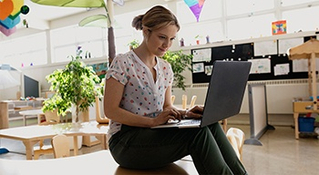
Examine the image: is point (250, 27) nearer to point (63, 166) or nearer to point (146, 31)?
point (146, 31)

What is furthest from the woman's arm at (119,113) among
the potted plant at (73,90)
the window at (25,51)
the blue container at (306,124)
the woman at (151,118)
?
the window at (25,51)

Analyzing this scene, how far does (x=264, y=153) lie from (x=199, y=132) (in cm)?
274

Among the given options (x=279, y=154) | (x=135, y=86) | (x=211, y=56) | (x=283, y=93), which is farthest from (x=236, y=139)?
(x=211, y=56)

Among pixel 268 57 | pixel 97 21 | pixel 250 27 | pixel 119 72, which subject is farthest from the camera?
pixel 250 27

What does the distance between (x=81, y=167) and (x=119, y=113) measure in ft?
1.04

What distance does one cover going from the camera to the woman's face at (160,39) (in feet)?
3.14

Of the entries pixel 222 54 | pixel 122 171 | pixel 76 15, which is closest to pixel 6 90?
pixel 76 15

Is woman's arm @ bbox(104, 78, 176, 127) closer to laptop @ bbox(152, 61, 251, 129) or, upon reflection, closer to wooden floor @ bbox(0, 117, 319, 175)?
laptop @ bbox(152, 61, 251, 129)

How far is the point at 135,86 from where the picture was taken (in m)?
0.94

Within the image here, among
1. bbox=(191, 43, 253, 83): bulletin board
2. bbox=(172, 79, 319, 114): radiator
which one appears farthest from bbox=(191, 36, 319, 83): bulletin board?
bbox=(172, 79, 319, 114): radiator

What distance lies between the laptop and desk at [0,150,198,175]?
0.60 feet

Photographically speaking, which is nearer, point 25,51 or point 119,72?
point 119,72

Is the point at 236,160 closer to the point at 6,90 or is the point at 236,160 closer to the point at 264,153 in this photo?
the point at 264,153

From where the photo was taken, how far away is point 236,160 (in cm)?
86
